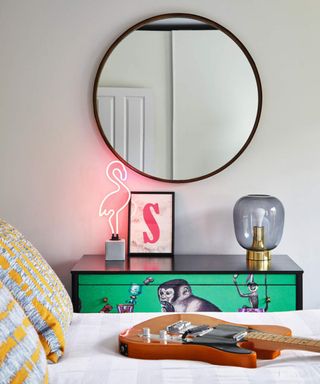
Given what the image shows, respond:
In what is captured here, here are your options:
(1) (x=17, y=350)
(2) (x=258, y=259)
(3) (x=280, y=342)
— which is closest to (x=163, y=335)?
(3) (x=280, y=342)

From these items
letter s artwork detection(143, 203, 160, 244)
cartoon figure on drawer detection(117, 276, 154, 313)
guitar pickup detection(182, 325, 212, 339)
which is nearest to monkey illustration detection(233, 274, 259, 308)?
cartoon figure on drawer detection(117, 276, 154, 313)

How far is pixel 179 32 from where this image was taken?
3713 mm

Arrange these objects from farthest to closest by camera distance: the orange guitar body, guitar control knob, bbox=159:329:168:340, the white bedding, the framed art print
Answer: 1. the framed art print
2. guitar control knob, bbox=159:329:168:340
3. the orange guitar body
4. the white bedding

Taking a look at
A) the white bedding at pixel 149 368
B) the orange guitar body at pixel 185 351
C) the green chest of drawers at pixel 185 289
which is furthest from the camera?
the green chest of drawers at pixel 185 289

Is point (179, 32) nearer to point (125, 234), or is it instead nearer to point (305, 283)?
point (125, 234)

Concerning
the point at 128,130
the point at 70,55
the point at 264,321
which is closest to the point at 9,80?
the point at 70,55

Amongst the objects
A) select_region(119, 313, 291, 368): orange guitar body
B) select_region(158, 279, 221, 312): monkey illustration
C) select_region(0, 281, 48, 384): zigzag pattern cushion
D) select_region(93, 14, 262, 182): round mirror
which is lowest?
select_region(158, 279, 221, 312): monkey illustration

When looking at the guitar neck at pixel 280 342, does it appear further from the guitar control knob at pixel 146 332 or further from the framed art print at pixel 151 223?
the framed art print at pixel 151 223

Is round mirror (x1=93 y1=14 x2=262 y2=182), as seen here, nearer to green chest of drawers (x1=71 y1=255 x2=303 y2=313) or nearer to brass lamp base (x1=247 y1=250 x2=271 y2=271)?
brass lamp base (x1=247 y1=250 x2=271 y2=271)

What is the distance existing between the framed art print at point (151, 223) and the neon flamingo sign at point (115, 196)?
57 millimetres

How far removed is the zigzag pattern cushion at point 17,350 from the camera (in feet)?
4.93

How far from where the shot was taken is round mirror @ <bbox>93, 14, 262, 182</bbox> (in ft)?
12.2

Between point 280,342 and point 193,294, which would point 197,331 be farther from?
point 193,294

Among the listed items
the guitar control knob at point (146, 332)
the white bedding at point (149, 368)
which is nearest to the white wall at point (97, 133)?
the white bedding at point (149, 368)
